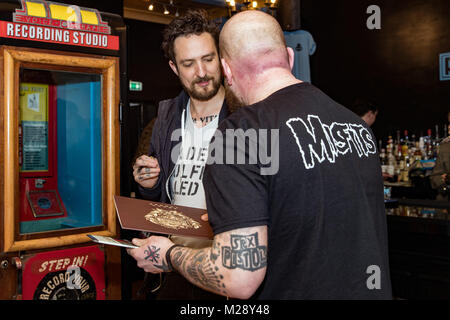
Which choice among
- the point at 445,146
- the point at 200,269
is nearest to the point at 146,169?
the point at 200,269

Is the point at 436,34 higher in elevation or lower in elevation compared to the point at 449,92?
higher

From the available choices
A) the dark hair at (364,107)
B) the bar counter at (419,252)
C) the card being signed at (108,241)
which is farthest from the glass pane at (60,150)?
the dark hair at (364,107)

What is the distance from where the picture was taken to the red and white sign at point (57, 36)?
6.72 ft

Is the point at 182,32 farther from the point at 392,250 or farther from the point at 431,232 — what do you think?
the point at 392,250

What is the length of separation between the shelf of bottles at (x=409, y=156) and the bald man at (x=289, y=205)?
402cm

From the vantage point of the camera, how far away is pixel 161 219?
145 centimetres

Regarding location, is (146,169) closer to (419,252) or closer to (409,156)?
(419,252)

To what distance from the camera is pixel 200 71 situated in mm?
2219

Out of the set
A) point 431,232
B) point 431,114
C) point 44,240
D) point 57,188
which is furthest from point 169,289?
point 431,114

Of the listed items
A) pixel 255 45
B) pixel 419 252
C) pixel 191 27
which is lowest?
pixel 419 252

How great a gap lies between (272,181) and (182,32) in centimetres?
138

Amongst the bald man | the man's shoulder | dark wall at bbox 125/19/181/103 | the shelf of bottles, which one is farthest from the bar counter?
dark wall at bbox 125/19/181/103

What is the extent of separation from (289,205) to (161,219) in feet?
1.52

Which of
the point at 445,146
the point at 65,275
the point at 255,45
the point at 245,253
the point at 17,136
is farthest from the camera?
the point at 445,146
